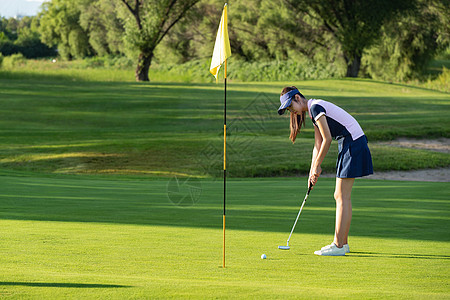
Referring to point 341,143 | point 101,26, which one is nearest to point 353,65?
point 341,143

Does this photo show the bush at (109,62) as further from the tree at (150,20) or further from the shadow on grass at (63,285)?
the shadow on grass at (63,285)

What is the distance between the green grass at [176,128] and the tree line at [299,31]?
29.1 ft

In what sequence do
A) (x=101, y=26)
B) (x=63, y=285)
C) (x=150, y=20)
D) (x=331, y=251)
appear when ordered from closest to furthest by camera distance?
1. (x=63, y=285)
2. (x=331, y=251)
3. (x=150, y=20)
4. (x=101, y=26)

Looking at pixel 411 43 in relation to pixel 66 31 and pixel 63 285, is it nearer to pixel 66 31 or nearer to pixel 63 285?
pixel 63 285

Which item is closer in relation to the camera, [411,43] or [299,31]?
[299,31]

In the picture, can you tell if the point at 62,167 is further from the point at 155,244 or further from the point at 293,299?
the point at 293,299

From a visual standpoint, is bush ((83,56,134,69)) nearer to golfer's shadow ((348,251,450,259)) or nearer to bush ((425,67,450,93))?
bush ((425,67,450,93))

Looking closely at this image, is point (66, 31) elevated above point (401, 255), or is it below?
above

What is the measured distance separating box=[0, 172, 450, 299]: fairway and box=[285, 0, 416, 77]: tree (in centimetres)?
3386

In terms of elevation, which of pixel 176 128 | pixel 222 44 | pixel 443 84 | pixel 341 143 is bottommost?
pixel 176 128

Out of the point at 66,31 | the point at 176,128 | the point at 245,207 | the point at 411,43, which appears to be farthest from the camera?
the point at 66,31

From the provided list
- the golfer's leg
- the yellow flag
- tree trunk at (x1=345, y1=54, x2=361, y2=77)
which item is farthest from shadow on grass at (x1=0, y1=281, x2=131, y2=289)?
tree trunk at (x1=345, y1=54, x2=361, y2=77)

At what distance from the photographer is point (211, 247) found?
602 centimetres

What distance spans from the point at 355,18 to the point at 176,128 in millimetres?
23126
